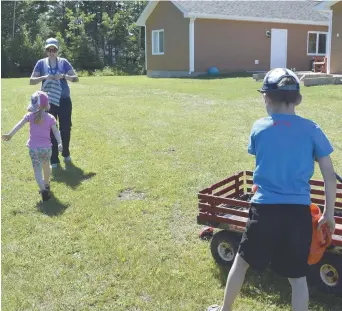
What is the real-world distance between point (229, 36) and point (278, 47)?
323 cm

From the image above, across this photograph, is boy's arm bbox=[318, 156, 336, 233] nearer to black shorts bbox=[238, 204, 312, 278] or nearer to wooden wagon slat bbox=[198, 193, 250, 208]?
black shorts bbox=[238, 204, 312, 278]

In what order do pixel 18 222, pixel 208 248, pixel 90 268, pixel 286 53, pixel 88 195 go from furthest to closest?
pixel 286 53, pixel 88 195, pixel 18 222, pixel 208 248, pixel 90 268

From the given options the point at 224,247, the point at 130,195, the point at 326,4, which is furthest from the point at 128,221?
the point at 326,4

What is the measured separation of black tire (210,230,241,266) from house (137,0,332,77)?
2217 centimetres

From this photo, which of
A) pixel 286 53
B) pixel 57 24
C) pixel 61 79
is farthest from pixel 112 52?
pixel 61 79

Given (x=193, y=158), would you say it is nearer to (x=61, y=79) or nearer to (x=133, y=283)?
(x=61, y=79)

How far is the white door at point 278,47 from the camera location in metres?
27.3

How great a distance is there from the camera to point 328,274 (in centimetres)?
349

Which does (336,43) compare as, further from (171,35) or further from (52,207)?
(52,207)

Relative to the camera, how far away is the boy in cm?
280

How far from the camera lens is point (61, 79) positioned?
7086mm

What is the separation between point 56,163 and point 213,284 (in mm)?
4129

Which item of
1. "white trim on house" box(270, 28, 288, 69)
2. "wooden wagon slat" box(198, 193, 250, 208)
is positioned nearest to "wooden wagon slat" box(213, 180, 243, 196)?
"wooden wagon slat" box(198, 193, 250, 208)

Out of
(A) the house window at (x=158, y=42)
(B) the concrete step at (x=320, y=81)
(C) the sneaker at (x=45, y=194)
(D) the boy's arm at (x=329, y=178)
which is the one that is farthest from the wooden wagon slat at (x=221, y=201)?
(A) the house window at (x=158, y=42)
